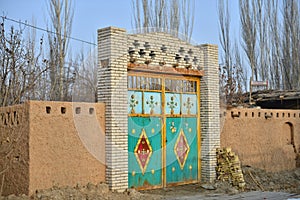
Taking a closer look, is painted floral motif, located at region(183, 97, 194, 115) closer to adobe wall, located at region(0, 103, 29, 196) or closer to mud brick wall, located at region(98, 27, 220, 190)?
mud brick wall, located at region(98, 27, 220, 190)

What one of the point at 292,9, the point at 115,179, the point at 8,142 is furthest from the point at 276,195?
the point at 292,9

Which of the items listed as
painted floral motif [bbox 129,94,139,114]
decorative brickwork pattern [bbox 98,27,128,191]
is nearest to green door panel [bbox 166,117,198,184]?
painted floral motif [bbox 129,94,139,114]

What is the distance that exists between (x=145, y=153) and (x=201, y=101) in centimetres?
220

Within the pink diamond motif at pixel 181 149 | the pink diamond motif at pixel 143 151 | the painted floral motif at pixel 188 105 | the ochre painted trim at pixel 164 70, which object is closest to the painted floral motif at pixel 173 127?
the pink diamond motif at pixel 181 149

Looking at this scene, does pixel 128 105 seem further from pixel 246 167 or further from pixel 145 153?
pixel 246 167

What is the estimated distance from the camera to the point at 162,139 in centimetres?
937

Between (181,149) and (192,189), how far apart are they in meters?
0.97

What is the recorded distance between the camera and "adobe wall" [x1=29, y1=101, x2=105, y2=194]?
7.12m

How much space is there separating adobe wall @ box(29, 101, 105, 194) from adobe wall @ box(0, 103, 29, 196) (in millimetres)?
168

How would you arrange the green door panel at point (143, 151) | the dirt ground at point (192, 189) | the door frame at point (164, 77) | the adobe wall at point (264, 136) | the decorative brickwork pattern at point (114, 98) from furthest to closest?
the adobe wall at point (264, 136), the door frame at point (164, 77), the green door panel at point (143, 151), the decorative brickwork pattern at point (114, 98), the dirt ground at point (192, 189)

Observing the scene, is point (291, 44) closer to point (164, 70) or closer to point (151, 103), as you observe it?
point (164, 70)

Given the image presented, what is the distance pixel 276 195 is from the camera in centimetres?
880

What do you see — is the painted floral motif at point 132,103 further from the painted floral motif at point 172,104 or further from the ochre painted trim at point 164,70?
the painted floral motif at point 172,104

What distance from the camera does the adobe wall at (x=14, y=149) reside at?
7.14 metres
